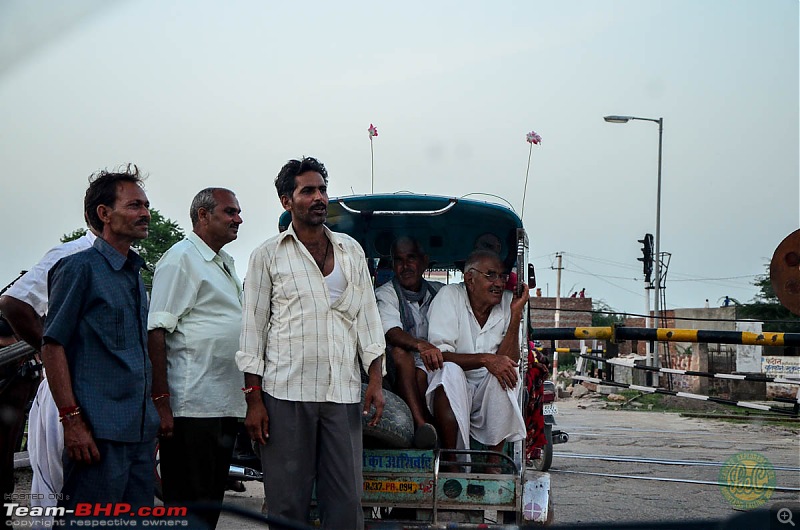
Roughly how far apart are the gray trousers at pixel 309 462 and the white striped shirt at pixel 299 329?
0.26ft

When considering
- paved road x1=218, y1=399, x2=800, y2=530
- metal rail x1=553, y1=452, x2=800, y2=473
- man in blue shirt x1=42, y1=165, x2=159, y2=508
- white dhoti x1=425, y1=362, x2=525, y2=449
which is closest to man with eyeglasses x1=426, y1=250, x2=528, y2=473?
white dhoti x1=425, y1=362, x2=525, y2=449

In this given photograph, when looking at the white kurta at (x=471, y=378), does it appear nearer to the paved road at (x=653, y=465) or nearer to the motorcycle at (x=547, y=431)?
the paved road at (x=653, y=465)

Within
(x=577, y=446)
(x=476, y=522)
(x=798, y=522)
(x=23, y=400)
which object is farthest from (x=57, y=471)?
(x=577, y=446)

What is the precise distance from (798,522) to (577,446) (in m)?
11.7

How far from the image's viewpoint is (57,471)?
4.02 m

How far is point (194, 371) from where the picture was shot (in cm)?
460

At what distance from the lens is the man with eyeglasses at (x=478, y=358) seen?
5609 mm

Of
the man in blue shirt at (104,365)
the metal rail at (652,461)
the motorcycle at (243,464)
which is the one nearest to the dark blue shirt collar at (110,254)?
the man in blue shirt at (104,365)

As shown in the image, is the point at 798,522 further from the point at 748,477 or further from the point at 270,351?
the point at 748,477

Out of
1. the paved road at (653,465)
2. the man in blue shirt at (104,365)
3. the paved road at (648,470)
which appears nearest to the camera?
the man in blue shirt at (104,365)

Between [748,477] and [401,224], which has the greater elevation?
[401,224]

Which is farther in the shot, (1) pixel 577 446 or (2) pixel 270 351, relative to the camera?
(1) pixel 577 446

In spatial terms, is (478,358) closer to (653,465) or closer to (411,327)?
(411,327)

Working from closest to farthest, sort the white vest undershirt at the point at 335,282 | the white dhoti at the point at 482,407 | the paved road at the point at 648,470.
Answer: the white vest undershirt at the point at 335,282 < the white dhoti at the point at 482,407 < the paved road at the point at 648,470
